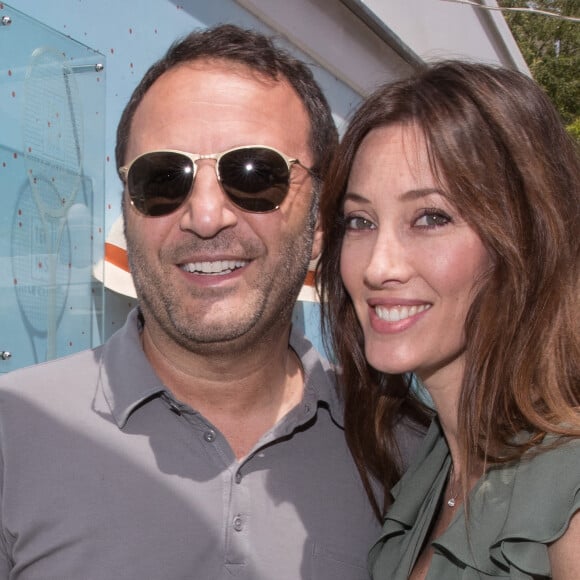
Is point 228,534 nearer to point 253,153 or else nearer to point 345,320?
point 345,320

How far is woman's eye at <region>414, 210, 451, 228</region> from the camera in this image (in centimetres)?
184

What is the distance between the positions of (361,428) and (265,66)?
3.46ft

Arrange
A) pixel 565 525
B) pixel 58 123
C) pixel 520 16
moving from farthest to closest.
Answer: pixel 520 16 → pixel 58 123 → pixel 565 525

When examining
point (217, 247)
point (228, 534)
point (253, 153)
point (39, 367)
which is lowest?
point (228, 534)

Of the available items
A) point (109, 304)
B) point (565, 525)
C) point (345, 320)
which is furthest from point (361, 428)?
point (109, 304)

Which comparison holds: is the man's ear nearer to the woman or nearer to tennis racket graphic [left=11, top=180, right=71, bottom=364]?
the woman

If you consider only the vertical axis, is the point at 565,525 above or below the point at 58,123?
below

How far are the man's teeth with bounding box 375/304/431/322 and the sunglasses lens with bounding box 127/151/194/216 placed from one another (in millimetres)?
619

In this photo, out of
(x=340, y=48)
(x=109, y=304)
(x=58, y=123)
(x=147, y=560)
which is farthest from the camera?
(x=340, y=48)

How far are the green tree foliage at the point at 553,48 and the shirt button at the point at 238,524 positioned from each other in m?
22.8

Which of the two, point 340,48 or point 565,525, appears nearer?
point 565,525

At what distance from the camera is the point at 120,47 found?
3.83m

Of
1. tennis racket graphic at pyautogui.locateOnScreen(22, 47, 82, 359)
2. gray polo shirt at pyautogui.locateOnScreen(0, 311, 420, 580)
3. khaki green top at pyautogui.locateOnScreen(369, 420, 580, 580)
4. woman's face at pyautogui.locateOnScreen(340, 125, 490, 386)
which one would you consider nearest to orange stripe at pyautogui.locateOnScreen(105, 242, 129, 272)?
tennis racket graphic at pyautogui.locateOnScreen(22, 47, 82, 359)

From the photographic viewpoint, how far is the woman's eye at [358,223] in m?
2.06
